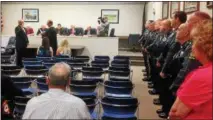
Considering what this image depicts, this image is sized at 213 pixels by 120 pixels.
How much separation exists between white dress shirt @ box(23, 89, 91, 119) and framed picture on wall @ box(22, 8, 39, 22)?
1610 centimetres

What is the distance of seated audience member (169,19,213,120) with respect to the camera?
1.84 meters

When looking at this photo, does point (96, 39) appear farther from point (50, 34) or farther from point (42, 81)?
point (42, 81)

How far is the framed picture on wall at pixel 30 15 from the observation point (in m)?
17.8

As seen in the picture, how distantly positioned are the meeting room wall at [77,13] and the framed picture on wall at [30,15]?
0.51 feet

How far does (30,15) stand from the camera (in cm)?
1792

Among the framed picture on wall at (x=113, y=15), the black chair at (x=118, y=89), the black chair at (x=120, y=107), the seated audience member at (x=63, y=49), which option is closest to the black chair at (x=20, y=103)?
the black chair at (x=120, y=107)

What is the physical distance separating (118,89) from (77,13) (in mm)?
13164

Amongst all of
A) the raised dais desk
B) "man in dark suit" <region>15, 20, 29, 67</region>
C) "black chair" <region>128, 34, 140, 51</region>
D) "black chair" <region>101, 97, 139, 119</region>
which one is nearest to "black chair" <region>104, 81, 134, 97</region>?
"black chair" <region>101, 97, 139, 119</region>

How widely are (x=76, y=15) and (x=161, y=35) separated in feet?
38.8

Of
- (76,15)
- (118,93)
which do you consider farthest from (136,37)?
(118,93)

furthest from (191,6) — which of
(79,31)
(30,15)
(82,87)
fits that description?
(30,15)

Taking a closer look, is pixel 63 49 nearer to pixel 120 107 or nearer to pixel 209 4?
pixel 209 4

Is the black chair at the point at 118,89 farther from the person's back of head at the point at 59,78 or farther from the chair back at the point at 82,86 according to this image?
the person's back of head at the point at 59,78

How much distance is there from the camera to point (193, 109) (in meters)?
1.89
